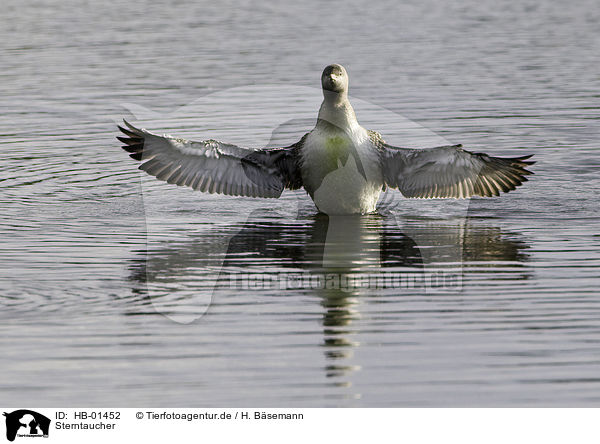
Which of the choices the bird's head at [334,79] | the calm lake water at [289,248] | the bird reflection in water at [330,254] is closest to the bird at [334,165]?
the bird's head at [334,79]

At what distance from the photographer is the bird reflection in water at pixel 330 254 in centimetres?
1122

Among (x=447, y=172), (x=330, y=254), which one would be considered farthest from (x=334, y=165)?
(x=330, y=254)

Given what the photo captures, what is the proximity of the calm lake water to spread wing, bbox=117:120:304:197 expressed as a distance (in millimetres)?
359

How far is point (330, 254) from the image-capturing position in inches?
504

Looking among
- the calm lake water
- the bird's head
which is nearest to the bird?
the bird's head

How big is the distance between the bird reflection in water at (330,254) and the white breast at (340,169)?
249 mm

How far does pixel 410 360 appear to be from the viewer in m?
9.11

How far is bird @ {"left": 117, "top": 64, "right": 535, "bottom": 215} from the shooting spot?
47.4ft

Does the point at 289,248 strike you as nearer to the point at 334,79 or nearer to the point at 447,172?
the point at 334,79

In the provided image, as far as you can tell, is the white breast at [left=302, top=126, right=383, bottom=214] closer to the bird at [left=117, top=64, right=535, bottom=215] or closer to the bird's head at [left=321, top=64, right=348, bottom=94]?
the bird at [left=117, top=64, right=535, bottom=215]

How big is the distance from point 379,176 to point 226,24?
1973cm

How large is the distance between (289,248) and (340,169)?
1.78 m
